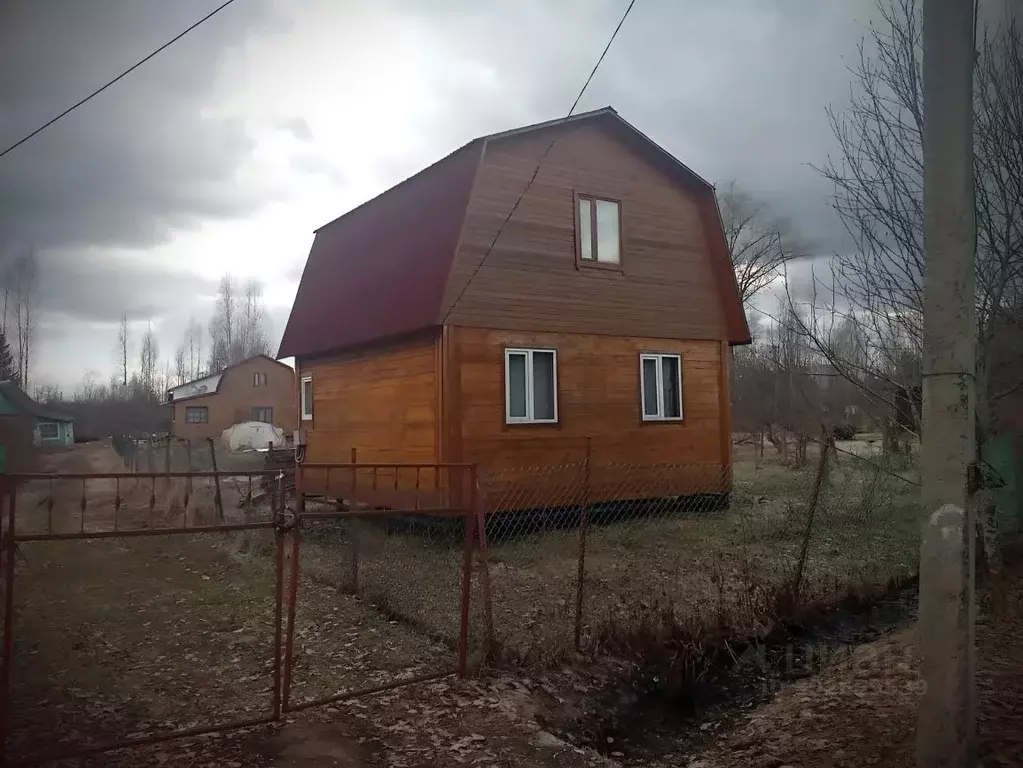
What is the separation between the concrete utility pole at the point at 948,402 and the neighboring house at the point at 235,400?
162ft

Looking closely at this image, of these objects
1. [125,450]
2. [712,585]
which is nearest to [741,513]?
[712,585]

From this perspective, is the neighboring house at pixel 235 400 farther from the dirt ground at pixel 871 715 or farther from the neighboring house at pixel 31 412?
the dirt ground at pixel 871 715

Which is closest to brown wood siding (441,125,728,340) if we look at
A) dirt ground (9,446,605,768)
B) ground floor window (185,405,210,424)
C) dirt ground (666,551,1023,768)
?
dirt ground (9,446,605,768)

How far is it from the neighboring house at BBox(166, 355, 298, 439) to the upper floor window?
134ft

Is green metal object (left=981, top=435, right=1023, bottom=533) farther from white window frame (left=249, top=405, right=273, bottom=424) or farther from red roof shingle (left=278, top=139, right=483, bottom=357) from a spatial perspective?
white window frame (left=249, top=405, right=273, bottom=424)

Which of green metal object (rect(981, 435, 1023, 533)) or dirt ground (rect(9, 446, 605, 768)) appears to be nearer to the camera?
dirt ground (rect(9, 446, 605, 768))

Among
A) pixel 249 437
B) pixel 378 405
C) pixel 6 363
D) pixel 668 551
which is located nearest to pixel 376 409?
pixel 378 405

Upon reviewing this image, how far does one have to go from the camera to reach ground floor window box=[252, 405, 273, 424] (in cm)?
5131

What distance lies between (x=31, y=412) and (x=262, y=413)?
43.4 meters

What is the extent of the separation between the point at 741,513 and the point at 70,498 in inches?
436

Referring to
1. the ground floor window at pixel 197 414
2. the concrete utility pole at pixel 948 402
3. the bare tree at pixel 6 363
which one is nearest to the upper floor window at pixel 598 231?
the bare tree at pixel 6 363

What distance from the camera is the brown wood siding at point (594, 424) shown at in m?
11.0

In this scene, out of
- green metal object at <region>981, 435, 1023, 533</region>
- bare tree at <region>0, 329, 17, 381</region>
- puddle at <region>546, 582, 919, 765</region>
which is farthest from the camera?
green metal object at <region>981, 435, 1023, 533</region>

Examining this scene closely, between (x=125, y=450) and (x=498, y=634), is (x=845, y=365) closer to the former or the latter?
(x=498, y=634)
